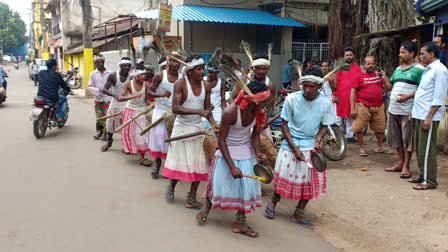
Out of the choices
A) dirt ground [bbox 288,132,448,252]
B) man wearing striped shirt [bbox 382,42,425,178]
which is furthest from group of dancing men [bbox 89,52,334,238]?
man wearing striped shirt [bbox 382,42,425,178]

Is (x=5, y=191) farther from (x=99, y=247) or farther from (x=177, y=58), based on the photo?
(x=177, y=58)

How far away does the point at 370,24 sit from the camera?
8.57m

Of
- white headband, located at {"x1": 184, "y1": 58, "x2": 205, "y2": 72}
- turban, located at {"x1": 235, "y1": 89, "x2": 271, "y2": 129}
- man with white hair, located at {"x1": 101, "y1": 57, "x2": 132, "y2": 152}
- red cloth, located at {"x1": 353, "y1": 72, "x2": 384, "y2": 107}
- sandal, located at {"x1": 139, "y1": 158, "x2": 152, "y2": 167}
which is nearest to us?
turban, located at {"x1": 235, "y1": 89, "x2": 271, "y2": 129}

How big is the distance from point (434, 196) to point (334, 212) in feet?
4.49

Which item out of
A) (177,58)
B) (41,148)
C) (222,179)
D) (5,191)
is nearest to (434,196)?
(222,179)

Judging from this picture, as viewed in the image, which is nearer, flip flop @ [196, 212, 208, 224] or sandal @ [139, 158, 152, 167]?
flip flop @ [196, 212, 208, 224]

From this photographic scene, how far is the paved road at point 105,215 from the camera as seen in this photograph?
132 inches

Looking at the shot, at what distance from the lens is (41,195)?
459 cm

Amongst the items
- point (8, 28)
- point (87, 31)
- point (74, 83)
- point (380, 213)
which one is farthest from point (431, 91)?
point (8, 28)

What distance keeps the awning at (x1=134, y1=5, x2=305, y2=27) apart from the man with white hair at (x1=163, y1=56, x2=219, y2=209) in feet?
32.1

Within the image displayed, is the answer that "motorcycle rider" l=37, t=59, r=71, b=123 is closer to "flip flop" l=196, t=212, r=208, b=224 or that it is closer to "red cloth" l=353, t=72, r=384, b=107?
"flip flop" l=196, t=212, r=208, b=224

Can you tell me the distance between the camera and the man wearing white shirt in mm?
4469

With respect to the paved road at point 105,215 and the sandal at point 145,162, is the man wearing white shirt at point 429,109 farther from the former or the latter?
the sandal at point 145,162

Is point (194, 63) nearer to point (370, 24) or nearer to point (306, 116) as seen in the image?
point (306, 116)
